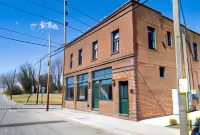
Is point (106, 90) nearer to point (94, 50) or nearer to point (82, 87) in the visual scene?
point (94, 50)

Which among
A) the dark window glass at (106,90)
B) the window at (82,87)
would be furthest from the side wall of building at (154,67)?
the window at (82,87)

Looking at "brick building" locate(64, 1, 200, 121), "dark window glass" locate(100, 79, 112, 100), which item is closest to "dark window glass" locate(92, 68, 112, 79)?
"brick building" locate(64, 1, 200, 121)

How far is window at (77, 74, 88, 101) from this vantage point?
1940 cm

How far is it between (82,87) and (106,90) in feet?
16.0

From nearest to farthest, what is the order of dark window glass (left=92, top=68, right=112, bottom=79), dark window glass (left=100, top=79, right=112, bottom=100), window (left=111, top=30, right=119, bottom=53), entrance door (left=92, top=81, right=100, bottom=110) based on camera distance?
window (left=111, top=30, right=119, bottom=53)
dark window glass (left=100, top=79, right=112, bottom=100)
dark window glass (left=92, top=68, right=112, bottom=79)
entrance door (left=92, top=81, right=100, bottom=110)

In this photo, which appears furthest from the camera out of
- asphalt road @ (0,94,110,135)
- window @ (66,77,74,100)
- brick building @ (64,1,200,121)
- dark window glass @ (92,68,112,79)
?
window @ (66,77,74,100)

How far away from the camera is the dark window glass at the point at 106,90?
51.1 ft

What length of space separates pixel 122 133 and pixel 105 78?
23.9 feet

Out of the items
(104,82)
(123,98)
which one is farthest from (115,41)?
(123,98)

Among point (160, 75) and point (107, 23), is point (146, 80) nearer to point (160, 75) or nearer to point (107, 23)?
point (160, 75)

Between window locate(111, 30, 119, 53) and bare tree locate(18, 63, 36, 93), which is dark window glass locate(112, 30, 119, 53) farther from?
bare tree locate(18, 63, 36, 93)

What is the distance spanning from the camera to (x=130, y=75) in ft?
43.5

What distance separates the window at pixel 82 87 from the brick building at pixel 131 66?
0.56ft

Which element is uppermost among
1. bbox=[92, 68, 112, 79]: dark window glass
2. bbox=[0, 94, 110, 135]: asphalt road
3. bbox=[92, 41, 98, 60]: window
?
bbox=[92, 41, 98, 60]: window
